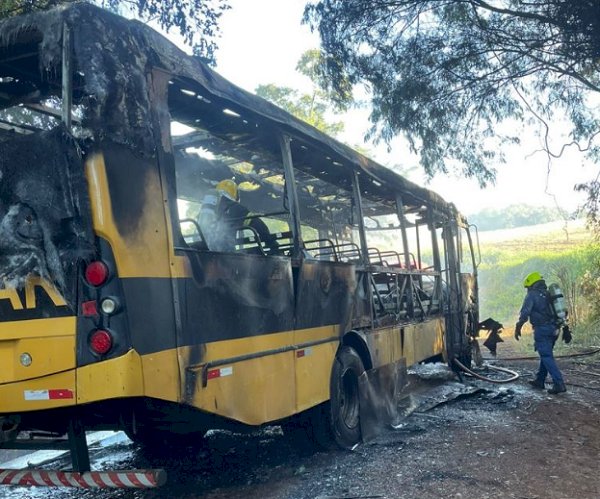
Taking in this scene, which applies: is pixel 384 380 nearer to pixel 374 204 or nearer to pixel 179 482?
pixel 179 482

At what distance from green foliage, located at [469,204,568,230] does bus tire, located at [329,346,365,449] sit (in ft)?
171

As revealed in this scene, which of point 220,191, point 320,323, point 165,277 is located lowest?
point 320,323

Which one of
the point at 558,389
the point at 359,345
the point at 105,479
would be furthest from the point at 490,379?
the point at 105,479

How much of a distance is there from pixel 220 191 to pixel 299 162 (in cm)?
97

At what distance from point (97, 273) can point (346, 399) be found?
334 cm

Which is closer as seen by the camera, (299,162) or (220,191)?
(220,191)

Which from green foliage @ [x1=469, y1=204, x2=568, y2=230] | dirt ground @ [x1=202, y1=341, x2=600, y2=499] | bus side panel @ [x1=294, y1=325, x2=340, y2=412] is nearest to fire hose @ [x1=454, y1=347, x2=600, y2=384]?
dirt ground @ [x1=202, y1=341, x2=600, y2=499]

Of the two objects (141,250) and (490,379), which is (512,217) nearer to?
(490,379)

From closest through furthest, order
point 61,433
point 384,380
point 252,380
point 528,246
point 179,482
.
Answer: point 61,433
point 252,380
point 179,482
point 384,380
point 528,246

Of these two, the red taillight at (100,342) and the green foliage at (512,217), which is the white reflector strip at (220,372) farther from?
the green foliage at (512,217)

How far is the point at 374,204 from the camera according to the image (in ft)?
28.1

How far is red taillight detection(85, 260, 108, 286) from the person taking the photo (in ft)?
9.44

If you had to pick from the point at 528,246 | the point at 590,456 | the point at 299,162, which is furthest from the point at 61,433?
the point at 528,246

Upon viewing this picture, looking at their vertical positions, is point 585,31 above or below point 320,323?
above
